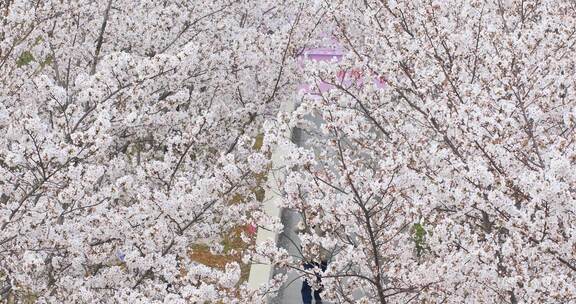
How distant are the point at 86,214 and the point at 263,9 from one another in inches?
253

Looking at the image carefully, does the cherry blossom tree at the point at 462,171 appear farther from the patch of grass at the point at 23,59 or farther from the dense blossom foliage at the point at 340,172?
the patch of grass at the point at 23,59

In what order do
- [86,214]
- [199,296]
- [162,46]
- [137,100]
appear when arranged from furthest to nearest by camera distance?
[162,46], [137,100], [86,214], [199,296]

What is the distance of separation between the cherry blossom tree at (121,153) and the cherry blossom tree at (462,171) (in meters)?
0.85

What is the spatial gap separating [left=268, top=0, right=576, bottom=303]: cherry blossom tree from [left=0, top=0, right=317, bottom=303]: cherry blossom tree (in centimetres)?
85

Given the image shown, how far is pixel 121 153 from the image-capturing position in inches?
356

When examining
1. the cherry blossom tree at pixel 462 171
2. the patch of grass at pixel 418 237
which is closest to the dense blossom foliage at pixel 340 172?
the cherry blossom tree at pixel 462 171

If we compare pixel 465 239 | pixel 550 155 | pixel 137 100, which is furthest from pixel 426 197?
pixel 137 100

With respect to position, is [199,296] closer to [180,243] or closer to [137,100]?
[180,243]

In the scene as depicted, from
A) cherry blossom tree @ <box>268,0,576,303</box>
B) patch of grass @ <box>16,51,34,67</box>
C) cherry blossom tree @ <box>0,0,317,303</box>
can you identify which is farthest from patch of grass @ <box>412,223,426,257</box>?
patch of grass @ <box>16,51,34,67</box>

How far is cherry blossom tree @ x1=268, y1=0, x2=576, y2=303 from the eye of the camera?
487 centimetres

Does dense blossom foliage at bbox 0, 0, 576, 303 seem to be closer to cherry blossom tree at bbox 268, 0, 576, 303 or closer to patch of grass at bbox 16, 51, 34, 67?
cherry blossom tree at bbox 268, 0, 576, 303

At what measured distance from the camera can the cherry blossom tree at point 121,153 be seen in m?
5.74

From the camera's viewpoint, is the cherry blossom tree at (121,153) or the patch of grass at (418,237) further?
the patch of grass at (418,237)

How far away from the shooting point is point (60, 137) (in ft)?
18.9
